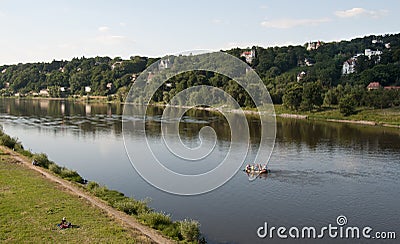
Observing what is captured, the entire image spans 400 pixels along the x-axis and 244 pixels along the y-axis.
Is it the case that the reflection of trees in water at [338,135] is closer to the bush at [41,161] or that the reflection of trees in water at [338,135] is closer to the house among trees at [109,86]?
the bush at [41,161]

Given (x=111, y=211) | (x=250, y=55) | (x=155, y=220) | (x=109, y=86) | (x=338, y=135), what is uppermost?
(x=250, y=55)

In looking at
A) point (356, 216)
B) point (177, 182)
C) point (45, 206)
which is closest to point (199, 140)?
point (177, 182)

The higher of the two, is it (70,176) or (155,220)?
(70,176)

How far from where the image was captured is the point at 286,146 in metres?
36.3

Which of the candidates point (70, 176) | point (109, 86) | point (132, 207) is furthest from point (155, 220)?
point (109, 86)

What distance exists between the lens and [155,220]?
14469 mm

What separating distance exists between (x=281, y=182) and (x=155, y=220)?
11433mm

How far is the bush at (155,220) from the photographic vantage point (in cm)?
1422

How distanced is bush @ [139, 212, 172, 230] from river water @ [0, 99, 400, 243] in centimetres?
179

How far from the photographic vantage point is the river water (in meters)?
17.4

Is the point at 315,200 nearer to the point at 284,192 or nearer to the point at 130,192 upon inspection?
the point at 284,192

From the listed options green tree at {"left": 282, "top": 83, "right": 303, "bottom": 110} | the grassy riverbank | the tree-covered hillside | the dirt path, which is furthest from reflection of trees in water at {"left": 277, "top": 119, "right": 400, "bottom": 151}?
the dirt path

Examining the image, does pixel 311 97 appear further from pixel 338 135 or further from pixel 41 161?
pixel 41 161

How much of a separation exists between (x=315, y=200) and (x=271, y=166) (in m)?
7.59
